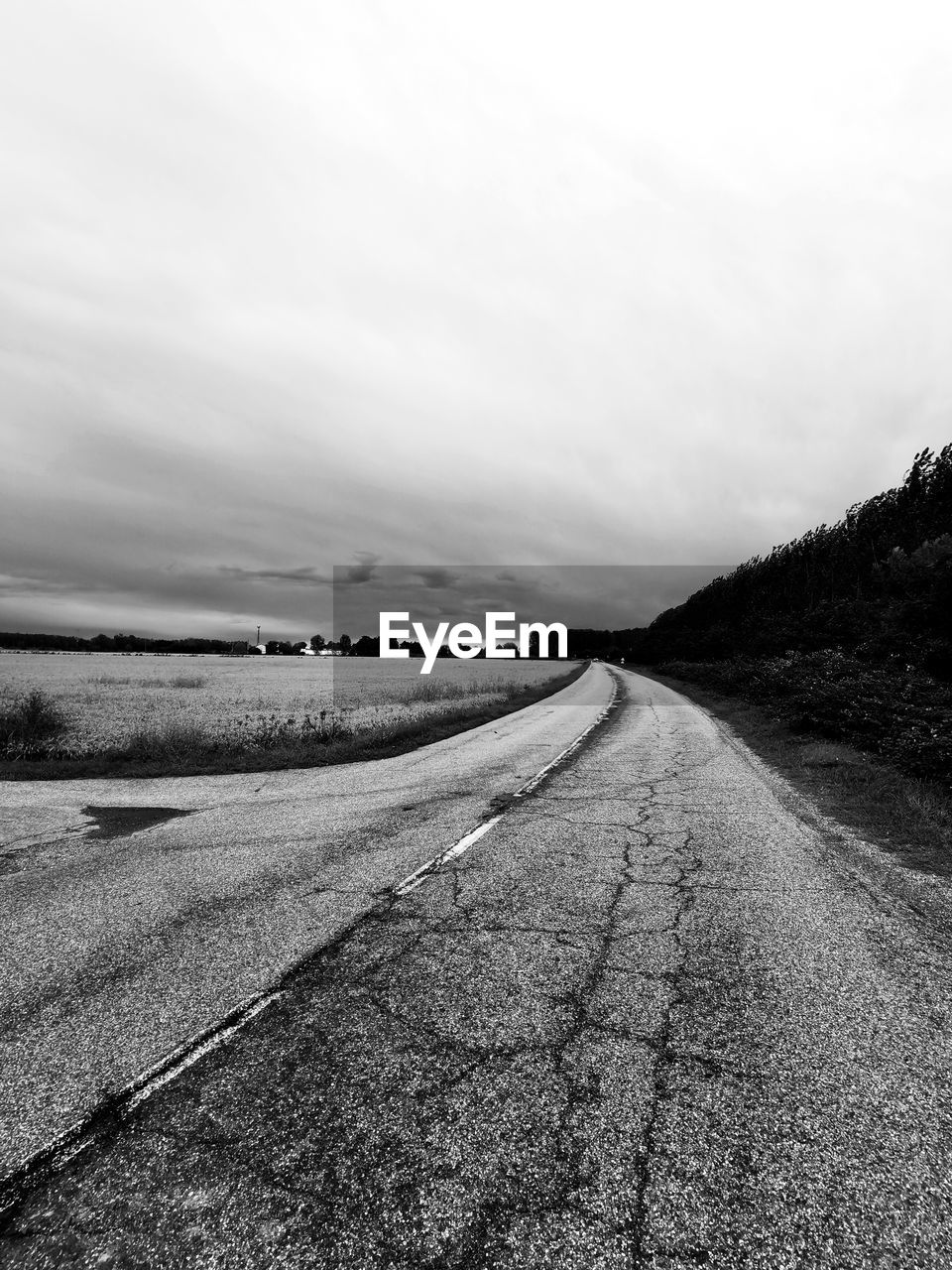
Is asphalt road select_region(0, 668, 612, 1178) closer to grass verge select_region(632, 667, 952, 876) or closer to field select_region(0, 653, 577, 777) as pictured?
field select_region(0, 653, 577, 777)

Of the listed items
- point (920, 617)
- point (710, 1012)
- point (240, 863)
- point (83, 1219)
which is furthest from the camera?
point (920, 617)

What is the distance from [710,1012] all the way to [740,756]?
1022 cm

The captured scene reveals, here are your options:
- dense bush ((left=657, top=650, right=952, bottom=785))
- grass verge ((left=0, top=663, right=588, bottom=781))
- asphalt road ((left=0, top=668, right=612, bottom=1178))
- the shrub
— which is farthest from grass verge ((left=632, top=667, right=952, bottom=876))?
the shrub

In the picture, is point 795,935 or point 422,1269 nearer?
point 422,1269

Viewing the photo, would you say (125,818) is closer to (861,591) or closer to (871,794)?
(871,794)

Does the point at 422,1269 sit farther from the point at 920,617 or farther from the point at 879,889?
the point at 920,617

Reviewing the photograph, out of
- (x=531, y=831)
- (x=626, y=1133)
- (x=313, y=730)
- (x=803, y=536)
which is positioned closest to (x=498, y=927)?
(x=626, y=1133)

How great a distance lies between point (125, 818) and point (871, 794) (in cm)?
1077

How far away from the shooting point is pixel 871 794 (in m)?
8.91

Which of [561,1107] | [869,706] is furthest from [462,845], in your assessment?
[869,706]

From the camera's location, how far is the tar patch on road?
7219 millimetres

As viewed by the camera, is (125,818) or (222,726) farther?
(222,726)

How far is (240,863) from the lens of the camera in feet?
19.6

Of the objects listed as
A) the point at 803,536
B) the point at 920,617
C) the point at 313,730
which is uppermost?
the point at 803,536
